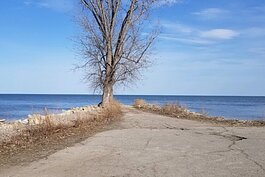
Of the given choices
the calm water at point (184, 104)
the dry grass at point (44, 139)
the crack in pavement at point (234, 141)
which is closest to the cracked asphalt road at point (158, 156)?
the crack in pavement at point (234, 141)

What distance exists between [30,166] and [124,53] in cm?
1684

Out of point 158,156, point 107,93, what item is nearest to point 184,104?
point 107,93

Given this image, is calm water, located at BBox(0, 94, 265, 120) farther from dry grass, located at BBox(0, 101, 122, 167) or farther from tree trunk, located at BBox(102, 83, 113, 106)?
tree trunk, located at BBox(102, 83, 113, 106)

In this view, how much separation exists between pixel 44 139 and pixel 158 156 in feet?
13.4

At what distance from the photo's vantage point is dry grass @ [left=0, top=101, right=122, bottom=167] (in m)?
9.47

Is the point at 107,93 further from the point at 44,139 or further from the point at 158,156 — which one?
the point at 158,156

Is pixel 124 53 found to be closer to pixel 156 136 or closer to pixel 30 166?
pixel 156 136

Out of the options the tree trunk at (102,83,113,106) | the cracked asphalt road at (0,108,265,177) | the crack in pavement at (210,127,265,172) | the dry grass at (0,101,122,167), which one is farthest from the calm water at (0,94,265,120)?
the crack in pavement at (210,127,265,172)

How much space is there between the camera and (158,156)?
9.11 m

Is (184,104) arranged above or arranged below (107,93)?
below

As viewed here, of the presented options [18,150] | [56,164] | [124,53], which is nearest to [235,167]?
[56,164]

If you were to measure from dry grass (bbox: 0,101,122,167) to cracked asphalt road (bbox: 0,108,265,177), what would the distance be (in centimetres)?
50

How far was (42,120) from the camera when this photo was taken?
534 inches

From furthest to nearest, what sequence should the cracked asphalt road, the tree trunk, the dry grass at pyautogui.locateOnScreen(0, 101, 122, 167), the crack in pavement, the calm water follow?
the calm water
the tree trunk
the dry grass at pyautogui.locateOnScreen(0, 101, 122, 167)
the crack in pavement
the cracked asphalt road
